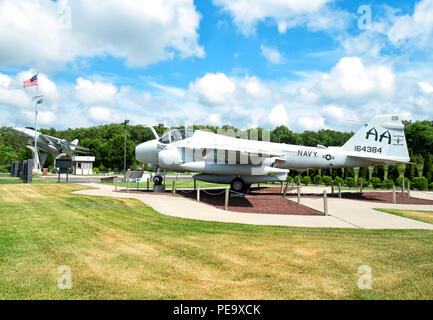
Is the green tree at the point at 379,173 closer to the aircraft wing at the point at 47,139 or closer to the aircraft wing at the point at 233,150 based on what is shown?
the aircraft wing at the point at 233,150

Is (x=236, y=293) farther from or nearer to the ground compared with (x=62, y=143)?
nearer to the ground

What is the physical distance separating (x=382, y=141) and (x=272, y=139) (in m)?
65.5

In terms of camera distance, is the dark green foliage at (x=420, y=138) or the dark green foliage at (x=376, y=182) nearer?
the dark green foliage at (x=376, y=182)

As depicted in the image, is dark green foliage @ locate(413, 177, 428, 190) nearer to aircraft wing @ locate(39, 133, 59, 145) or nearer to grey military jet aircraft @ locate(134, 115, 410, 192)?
grey military jet aircraft @ locate(134, 115, 410, 192)

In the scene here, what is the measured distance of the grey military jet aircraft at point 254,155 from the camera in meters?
14.9

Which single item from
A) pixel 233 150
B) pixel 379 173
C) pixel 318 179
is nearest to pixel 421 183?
pixel 379 173

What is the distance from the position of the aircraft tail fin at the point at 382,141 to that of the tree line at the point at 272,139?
34.2ft

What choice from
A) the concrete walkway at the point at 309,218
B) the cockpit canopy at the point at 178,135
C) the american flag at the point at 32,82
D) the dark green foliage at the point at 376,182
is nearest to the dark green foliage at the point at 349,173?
the dark green foliage at the point at 376,182

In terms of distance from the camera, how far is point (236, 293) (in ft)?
10.9

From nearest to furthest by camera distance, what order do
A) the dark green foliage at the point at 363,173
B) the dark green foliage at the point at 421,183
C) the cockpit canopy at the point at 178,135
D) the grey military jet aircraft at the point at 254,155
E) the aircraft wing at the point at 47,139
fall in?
the grey military jet aircraft at the point at 254,155
the cockpit canopy at the point at 178,135
the dark green foliage at the point at 421,183
the dark green foliage at the point at 363,173
the aircraft wing at the point at 47,139

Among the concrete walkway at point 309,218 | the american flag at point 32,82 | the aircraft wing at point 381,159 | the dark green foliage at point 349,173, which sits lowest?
the concrete walkway at point 309,218

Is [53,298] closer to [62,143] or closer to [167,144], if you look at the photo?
[167,144]
